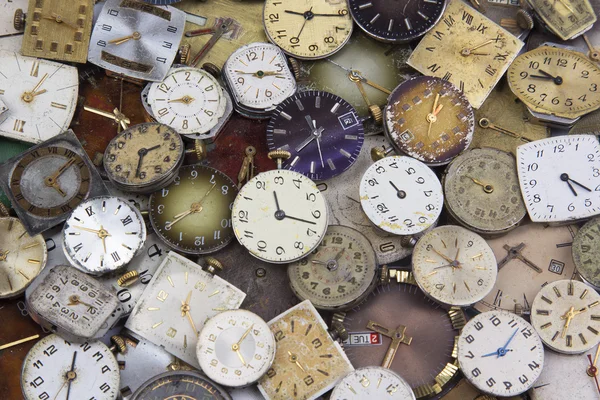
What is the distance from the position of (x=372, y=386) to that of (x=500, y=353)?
54.0 inches

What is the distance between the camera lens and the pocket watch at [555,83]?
33.3ft

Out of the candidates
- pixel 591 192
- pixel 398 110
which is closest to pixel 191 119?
pixel 398 110

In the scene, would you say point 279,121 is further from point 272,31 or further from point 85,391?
point 85,391

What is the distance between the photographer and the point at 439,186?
9.66m

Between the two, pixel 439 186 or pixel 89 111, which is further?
pixel 89 111

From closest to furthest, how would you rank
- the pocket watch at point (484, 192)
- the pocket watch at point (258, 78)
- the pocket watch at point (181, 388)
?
the pocket watch at point (181, 388) < the pocket watch at point (484, 192) < the pocket watch at point (258, 78)

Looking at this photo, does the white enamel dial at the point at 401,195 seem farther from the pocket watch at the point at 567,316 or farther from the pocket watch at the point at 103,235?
the pocket watch at the point at 103,235

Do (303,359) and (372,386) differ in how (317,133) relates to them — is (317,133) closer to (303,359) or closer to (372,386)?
(303,359)

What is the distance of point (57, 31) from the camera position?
1023 centimetres

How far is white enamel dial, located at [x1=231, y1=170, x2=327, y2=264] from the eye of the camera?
9.41 m

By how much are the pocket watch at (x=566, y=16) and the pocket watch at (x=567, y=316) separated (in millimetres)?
2921

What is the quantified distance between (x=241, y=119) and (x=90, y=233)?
86.9 inches

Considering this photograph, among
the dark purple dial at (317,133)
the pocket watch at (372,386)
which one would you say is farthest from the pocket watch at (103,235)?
the pocket watch at (372,386)

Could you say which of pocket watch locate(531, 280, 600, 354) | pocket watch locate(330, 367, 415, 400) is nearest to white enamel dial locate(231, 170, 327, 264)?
pocket watch locate(330, 367, 415, 400)
